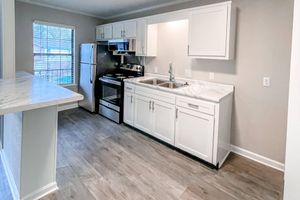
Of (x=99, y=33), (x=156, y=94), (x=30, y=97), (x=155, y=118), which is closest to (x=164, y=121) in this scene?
(x=155, y=118)

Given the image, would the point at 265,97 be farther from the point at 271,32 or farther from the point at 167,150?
the point at 167,150

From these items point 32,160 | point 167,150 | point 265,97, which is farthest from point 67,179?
point 265,97

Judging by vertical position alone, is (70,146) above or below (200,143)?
below

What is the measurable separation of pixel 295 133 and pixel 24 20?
490 centimetres

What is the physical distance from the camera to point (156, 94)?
3.30 m

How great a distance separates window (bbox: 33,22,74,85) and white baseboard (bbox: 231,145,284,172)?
411 cm

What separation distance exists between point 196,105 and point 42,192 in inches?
78.4

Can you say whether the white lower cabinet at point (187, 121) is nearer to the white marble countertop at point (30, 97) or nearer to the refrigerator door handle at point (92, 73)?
the refrigerator door handle at point (92, 73)

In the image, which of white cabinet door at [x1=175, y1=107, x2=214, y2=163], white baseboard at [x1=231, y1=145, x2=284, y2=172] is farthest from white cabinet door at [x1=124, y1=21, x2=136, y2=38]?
white baseboard at [x1=231, y1=145, x2=284, y2=172]

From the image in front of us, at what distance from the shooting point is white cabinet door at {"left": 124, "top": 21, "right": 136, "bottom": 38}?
4099mm

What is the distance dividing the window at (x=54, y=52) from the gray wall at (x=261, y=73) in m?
3.52

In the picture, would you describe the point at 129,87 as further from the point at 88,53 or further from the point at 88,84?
the point at 88,53

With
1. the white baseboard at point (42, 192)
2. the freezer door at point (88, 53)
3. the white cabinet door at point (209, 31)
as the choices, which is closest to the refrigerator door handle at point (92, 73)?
the freezer door at point (88, 53)

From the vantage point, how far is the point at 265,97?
273 centimetres
